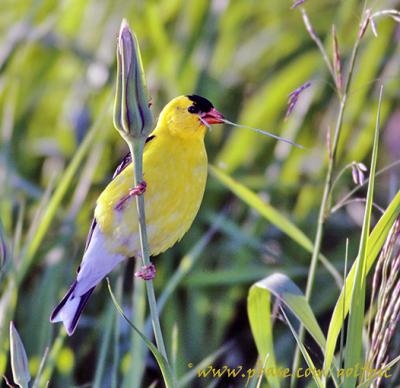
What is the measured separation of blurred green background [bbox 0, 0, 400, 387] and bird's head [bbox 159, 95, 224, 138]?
0.74 meters

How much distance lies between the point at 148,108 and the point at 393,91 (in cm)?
190

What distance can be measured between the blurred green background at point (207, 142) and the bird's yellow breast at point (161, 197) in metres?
0.73

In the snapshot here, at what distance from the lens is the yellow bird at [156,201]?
96 cm

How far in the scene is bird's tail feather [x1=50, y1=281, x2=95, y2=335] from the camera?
0.99 m

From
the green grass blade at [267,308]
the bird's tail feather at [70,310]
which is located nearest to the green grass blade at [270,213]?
the green grass blade at [267,308]

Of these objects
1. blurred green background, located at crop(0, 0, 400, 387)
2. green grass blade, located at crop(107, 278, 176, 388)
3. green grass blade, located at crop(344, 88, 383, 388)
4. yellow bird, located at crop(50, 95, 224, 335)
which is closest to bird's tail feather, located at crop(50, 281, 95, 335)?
yellow bird, located at crop(50, 95, 224, 335)

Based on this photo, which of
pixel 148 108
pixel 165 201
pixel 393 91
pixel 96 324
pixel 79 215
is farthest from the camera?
pixel 393 91

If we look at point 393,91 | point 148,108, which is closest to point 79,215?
→ point 393,91

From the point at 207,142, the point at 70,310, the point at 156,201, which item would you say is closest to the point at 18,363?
the point at 70,310

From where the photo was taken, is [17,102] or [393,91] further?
[17,102]

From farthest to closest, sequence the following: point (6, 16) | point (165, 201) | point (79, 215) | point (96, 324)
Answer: point (6, 16) < point (79, 215) < point (96, 324) < point (165, 201)

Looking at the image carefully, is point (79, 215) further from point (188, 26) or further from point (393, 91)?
point (393, 91)

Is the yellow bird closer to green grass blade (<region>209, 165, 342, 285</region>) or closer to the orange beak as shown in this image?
the orange beak

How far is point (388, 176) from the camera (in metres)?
2.92
